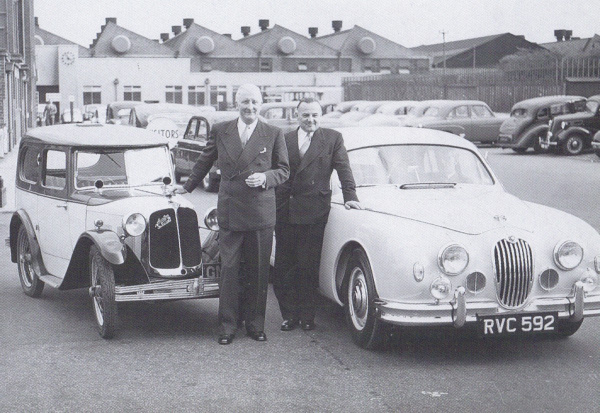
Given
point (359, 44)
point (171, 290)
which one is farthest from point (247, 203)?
point (359, 44)

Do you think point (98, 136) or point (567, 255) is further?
point (98, 136)

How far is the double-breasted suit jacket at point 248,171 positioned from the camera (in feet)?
22.5

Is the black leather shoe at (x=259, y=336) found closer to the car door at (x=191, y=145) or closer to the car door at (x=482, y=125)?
the car door at (x=191, y=145)

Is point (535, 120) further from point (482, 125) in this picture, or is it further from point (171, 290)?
point (171, 290)

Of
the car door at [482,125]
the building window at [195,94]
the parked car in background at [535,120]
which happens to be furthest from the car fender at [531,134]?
the building window at [195,94]

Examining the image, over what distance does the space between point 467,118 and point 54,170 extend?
2748 cm

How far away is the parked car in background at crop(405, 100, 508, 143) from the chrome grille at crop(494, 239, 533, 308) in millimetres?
27225

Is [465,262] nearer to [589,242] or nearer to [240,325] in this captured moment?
[589,242]

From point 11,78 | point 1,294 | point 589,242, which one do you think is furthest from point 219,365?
point 11,78

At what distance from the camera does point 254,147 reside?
6.93m

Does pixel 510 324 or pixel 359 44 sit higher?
pixel 359 44

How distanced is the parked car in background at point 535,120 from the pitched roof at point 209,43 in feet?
222

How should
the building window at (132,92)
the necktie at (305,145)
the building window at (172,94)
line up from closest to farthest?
the necktie at (305,145) < the building window at (132,92) < the building window at (172,94)

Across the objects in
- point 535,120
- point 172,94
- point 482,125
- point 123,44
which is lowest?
point 482,125
